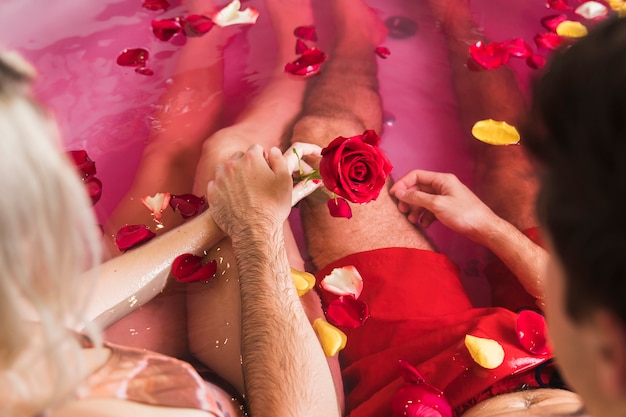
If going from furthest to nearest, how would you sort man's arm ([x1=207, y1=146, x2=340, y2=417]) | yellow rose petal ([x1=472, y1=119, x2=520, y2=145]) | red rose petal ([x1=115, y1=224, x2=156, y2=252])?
yellow rose petal ([x1=472, y1=119, x2=520, y2=145]) → red rose petal ([x1=115, y1=224, x2=156, y2=252]) → man's arm ([x1=207, y1=146, x2=340, y2=417])

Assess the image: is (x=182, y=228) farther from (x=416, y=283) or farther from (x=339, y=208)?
(x=416, y=283)

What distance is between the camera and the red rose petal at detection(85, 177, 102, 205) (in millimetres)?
1505

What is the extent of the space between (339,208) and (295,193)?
12cm

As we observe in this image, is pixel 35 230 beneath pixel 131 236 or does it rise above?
above

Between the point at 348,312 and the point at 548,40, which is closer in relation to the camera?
the point at 348,312

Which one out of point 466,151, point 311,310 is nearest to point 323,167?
point 311,310

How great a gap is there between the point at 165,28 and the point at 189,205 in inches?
27.6

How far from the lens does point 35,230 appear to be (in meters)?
0.49

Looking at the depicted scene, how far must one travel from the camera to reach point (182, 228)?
4.34ft

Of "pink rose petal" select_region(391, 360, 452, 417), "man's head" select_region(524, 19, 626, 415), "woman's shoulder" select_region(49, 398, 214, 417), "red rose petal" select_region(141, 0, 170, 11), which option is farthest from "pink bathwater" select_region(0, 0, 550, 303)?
"man's head" select_region(524, 19, 626, 415)

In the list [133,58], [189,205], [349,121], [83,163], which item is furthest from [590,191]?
[133,58]

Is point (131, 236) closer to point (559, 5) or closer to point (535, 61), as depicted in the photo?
point (535, 61)

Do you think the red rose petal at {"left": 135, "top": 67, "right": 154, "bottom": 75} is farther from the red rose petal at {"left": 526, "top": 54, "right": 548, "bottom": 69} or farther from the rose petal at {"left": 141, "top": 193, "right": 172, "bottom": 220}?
the red rose petal at {"left": 526, "top": 54, "right": 548, "bottom": 69}

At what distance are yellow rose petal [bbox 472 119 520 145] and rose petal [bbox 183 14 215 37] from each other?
34.1 inches
